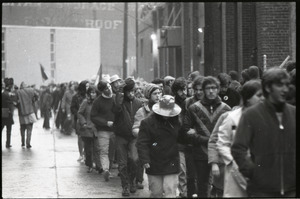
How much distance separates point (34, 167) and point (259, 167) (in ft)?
28.2

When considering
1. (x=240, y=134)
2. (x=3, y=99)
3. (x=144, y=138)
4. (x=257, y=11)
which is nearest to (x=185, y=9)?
(x=257, y=11)

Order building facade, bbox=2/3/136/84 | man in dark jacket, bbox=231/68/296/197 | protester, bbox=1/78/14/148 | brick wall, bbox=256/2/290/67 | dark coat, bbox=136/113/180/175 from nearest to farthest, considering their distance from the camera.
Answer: man in dark jacket, bbox=231/68/296/197, dark coat, bbox=136/113/180/175, brick wall, bbox=256/2/290/67, protester, bbox=1/78/14/148, building facade, bbox=2/3/136/84

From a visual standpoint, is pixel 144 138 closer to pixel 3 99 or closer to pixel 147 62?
pixel 3 99

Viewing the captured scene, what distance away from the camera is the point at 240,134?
19.0ft

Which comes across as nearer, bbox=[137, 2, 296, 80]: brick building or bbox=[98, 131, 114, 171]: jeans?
bbox=[98, 131, 114, 171]: jeans

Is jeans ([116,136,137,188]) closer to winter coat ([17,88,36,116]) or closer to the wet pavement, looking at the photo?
the wet pavement

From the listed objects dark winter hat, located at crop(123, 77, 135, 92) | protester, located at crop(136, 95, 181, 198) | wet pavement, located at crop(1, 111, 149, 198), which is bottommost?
wet pavement, located at crop(1, 111, 149, 198)

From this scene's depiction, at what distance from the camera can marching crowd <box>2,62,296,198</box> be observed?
5719mm

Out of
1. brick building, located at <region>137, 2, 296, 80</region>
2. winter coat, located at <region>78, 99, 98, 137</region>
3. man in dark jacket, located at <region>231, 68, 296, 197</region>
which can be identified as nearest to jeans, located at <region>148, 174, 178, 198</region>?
man in dark jacket, located at <region>231, 68, 296, 197</region>

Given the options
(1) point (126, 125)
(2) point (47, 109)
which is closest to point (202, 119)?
(1) point (126, 125)

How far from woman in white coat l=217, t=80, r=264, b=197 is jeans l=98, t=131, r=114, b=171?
17.3 feet

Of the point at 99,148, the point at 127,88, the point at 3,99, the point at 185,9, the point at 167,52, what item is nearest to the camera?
the point at 127,88

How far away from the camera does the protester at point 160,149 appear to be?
310 inches

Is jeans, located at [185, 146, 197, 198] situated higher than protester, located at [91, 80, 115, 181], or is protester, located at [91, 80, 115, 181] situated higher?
protester, located at [91, 80, 115, 181]
